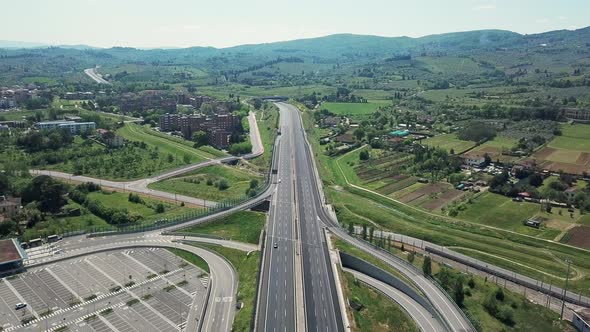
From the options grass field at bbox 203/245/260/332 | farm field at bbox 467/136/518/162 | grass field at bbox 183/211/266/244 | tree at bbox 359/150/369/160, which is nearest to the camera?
grass field at bbox 203/245/260/332

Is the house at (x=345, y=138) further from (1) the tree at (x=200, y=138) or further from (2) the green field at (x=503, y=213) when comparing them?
(2) the green field at (x=503, y=213)

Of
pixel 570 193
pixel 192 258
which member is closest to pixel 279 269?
pixel 192 258

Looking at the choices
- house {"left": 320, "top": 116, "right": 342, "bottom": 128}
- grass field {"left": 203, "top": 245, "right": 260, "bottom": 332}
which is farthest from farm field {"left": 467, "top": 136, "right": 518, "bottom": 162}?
grass field {"left": 203, "top": 245, "right": 260, "bottom": 332}

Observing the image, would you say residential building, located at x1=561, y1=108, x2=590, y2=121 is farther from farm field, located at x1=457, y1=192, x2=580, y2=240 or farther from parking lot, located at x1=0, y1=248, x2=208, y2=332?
parking lot, located at x1=0, y1=248, x2=208, y2=332

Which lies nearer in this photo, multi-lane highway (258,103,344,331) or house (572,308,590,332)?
multi-lane highway (258,103,344,331)

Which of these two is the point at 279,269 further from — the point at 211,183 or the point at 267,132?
the point at 267,132

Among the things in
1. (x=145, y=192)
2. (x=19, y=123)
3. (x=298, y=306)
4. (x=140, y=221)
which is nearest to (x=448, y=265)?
(x=298, y=306)
